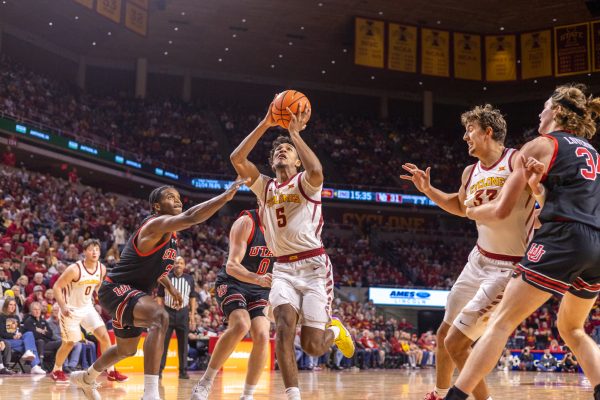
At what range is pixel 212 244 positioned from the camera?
28.0 m

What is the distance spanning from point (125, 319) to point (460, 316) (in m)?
3.14

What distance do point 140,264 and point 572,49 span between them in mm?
25358

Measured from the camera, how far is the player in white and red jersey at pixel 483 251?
5.39 metres

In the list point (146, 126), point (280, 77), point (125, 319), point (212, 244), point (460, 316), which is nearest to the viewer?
point (460, 316)

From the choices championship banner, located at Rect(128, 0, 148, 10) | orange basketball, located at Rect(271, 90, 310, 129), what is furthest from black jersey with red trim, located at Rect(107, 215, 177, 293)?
championship banner, located at Rect(128, 0, 148, 10)

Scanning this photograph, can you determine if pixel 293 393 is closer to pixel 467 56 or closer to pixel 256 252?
pixel 256 252

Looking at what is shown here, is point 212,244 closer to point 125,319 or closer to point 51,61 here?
point 51,61

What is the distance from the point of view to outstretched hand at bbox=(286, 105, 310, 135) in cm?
586

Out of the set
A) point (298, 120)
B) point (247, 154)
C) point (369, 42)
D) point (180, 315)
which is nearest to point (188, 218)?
point (247, 154)

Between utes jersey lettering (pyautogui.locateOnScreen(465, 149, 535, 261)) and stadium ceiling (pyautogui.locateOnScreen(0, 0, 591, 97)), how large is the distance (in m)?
22.9

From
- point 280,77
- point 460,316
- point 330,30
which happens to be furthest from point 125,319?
point 280,77

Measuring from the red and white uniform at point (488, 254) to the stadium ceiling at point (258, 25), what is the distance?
75.3 feet

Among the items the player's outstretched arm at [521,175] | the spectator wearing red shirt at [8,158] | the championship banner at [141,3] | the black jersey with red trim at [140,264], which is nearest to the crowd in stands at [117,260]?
the spectator wearing red shirt at [8,158]

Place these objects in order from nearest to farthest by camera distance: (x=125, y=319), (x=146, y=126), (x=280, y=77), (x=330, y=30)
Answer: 1. (x=125, y=319)
2. (x=330, y=30)
3. (x=146, y=126)
4. (x=280, y=77)
